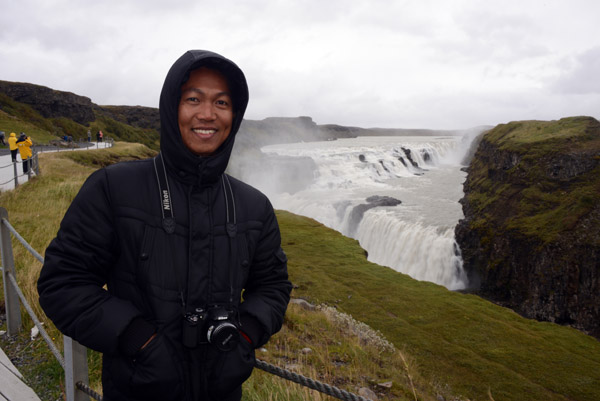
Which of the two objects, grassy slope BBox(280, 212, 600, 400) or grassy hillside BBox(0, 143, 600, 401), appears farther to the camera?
grassy slope BBox(280, 212, 600, 400)

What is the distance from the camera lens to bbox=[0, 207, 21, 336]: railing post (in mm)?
4773

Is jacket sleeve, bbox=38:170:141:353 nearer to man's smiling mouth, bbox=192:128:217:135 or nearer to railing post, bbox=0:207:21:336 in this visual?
man's smiling mouth, bbox=192:128:217:135

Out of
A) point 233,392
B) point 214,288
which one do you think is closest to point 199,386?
point 233,392

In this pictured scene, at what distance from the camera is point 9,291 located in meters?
4.94

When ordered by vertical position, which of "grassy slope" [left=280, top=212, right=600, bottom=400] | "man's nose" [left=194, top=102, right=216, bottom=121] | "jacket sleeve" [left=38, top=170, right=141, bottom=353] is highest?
"man's nose" [left=194, top=102, right=216, bottom=121]

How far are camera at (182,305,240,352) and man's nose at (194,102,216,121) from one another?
1.01 meters

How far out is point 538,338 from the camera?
15.3 m

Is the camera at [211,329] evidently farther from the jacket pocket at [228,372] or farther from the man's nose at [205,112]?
the man's nose at [205,112]

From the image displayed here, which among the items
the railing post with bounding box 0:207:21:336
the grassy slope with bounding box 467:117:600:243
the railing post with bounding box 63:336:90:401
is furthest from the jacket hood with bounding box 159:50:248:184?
the grassy slope with bounding box 467:117:600:243

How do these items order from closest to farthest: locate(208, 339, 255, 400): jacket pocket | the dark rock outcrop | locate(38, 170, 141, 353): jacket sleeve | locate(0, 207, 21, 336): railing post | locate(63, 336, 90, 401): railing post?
1. locate(38, 170, 141, 353): jacket sleeve
2. locate(208, 339, 255, 400): jacket pocket
3. locate(63, 336, 90, 401): railing post
4. locate(0, 207, 21, 336): railing post
5. the dark rock outcrop

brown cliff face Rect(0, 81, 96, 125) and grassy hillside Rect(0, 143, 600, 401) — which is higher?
brown cliff face Rect(0, 81, 96, 125)

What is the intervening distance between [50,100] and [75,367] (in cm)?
6630

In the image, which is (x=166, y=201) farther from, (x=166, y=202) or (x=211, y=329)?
(x=211, y=329)

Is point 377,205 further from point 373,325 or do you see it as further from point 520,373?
point 520,373
